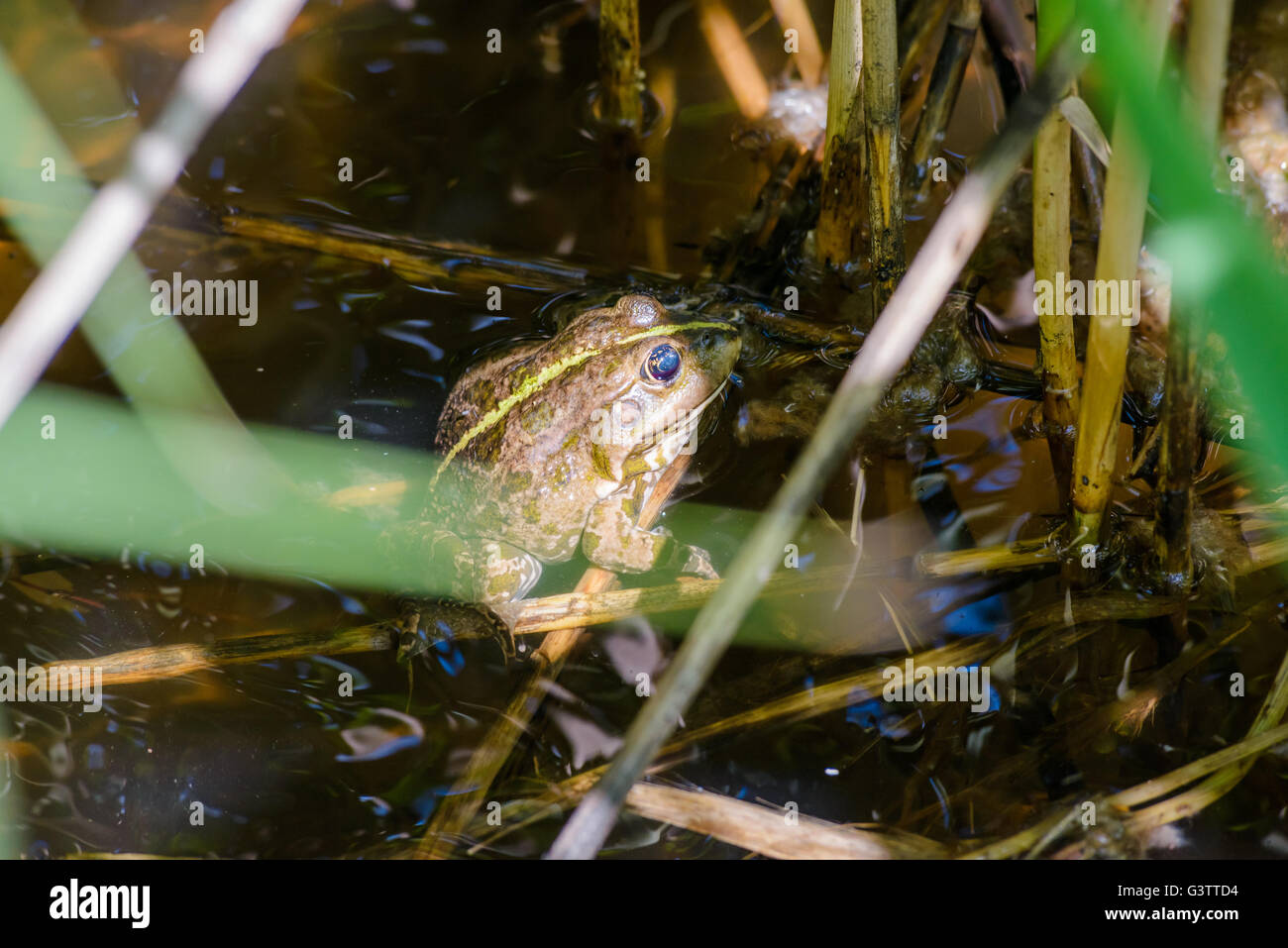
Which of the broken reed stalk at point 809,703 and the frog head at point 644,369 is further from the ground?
the frog head at point 644,369

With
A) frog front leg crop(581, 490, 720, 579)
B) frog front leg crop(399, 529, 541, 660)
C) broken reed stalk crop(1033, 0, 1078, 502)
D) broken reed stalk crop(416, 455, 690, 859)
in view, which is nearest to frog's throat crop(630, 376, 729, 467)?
frog front leg crop(581, 490, 720, 579)

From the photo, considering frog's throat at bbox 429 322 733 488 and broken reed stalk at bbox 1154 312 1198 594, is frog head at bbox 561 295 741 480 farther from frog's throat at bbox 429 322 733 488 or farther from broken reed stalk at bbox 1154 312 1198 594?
broken reed stalk at bbox 1154 312 1198 594

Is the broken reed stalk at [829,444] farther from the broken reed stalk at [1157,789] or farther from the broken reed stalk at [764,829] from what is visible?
the broken reed stalk at [1157,789]

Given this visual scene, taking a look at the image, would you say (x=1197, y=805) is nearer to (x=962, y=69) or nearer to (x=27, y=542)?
(x=962, y=69)

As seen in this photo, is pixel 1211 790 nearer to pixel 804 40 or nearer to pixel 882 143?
pixel 882 143

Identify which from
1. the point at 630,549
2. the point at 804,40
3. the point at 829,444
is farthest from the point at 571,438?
the point at 804,40

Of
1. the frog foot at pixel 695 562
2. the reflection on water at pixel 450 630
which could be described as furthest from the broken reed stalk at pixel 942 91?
the frog foot at pixel 695 562
